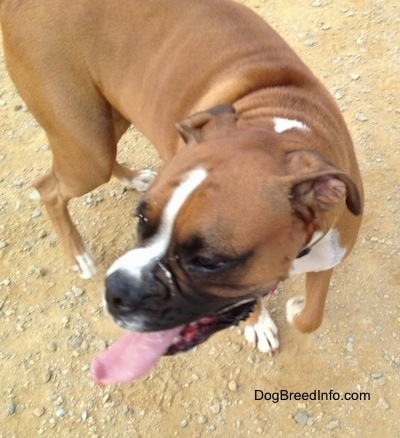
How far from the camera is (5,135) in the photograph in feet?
14.8

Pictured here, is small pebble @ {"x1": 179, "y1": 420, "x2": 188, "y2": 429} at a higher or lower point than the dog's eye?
lower

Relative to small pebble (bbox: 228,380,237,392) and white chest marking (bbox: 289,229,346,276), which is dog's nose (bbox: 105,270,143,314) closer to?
white chest marking (bbox: 289,229,346,276)

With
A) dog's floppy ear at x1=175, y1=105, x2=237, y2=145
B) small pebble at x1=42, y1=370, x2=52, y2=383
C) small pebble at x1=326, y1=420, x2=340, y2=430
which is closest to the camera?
dog's floppy ear at x1=175, y1=105, x2=237, y2=145

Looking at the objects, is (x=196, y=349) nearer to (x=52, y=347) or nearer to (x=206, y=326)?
(x=52, y=347)

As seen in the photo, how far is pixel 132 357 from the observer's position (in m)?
2.76

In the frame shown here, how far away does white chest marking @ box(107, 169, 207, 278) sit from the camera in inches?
83.1

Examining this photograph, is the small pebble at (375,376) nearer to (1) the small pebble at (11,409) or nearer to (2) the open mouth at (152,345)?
(2) the open mouth at (152,345)

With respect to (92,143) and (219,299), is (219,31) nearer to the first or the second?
(92,143)

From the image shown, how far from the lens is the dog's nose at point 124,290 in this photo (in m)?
2.23

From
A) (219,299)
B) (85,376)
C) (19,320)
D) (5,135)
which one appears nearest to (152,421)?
(85,376)

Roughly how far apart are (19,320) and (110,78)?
1.47m

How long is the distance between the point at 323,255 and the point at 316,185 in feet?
1.83

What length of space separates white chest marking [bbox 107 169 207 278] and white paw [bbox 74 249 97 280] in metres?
1.51

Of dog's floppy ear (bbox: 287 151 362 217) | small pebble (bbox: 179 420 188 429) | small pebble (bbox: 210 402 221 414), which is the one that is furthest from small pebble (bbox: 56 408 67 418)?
dog's floppy ear (bbox: 287 151 362 217)
